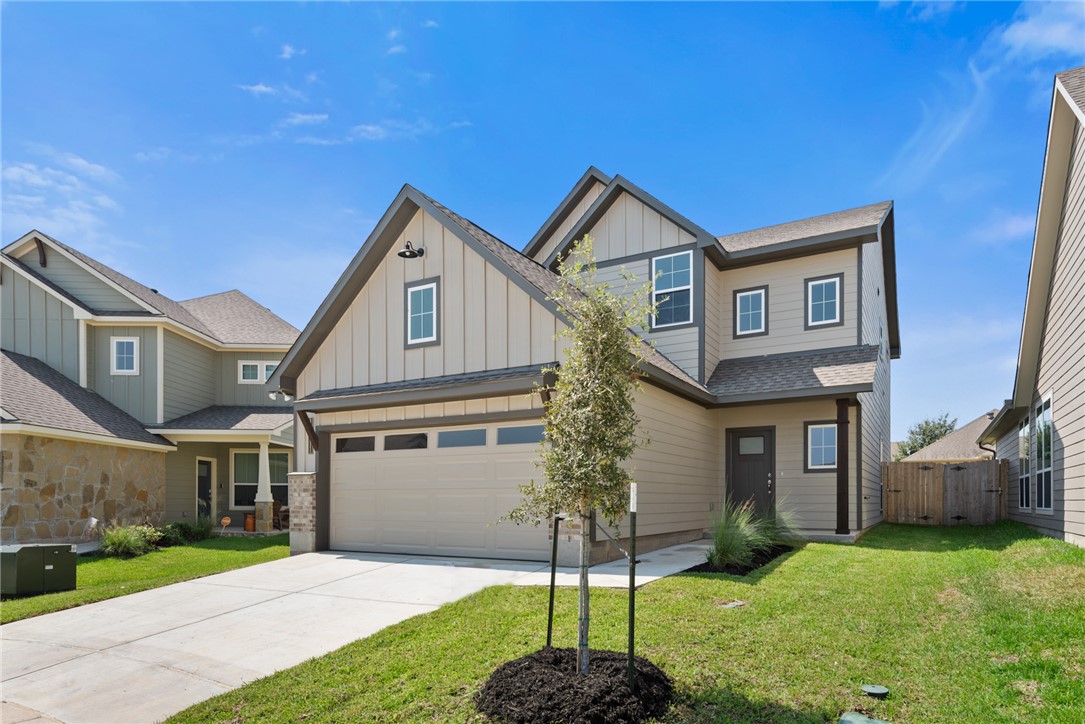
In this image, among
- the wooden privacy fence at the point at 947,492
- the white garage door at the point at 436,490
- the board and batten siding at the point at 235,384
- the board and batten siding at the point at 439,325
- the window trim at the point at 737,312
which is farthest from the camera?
the board and batten siding at the point at 235,384

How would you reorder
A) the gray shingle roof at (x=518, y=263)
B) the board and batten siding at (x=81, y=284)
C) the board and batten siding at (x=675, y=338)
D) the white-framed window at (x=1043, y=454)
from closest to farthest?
the gray shingle roof at (x=518, y=263)
the white-framed window at (x=1043, y=454)
the board and batten siding at (x=675, y=338)
the board and batten siding at (x=81, y=284)

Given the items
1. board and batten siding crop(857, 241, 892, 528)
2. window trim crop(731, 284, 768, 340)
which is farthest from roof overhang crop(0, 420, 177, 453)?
board and batten siding crop(857, 241, 892, 528)

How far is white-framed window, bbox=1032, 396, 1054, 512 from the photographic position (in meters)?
11.1

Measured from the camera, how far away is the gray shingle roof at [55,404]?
13445 millimetres

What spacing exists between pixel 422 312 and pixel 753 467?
7.53 metres

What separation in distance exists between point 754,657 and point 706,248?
31.9ft

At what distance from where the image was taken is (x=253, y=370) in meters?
19.6

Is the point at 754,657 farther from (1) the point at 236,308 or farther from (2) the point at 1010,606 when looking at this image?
(1) the point at 236,308

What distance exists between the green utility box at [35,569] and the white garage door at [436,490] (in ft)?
13.3

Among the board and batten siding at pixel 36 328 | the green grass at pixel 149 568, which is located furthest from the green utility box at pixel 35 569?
the board and batten siding at pixel 36 328

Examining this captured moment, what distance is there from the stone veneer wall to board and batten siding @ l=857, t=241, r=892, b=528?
1633 centimetres

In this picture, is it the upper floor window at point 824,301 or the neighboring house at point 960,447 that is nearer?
the upper floor window at point 824,301

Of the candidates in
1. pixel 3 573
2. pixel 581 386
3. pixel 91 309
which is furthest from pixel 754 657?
pixel 91 309

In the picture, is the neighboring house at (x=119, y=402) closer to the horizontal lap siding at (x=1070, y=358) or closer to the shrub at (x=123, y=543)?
the shrub at (x=123, y=543)
